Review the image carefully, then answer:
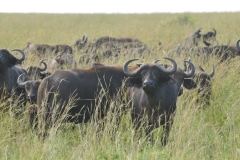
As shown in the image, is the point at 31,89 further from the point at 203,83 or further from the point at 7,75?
the point at 203,83

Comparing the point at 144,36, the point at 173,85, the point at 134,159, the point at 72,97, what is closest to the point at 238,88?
the point at 173,85

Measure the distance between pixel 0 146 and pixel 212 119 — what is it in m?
3.20

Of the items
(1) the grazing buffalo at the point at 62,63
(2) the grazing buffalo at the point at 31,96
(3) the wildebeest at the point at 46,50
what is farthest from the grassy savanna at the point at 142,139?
(3) the wildebeest at the point at 46,50

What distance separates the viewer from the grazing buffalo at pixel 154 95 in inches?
278

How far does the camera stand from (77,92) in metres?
7.74

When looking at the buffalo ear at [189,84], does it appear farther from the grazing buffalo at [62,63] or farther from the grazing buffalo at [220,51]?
the grazing buffalo at [220,51]

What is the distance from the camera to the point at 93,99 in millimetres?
7836

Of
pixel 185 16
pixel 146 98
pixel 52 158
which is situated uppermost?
pixel 185 16

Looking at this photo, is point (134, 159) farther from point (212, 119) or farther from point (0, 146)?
point (212, 119)

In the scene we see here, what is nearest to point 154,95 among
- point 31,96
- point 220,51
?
point 31,96

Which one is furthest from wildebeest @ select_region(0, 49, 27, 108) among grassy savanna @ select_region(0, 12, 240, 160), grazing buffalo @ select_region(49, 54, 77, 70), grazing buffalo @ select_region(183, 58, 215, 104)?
grazing buffalo @ select_region(183, 58, 215, 104)

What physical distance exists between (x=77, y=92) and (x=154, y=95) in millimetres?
1146

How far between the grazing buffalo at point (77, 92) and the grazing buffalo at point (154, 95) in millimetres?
439

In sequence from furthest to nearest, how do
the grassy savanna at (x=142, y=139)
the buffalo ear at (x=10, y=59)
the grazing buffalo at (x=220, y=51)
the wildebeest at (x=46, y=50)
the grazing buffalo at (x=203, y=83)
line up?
1. the wildebeest at (x=46, y=50)
2. the grazing buffalo at (x=220, y=51)
3. the buffalo ear at (x=10, y=59)
4. the grazing buffalo at (x=203, y=83)
5. the grassy savanna at (x=142, y=139)
